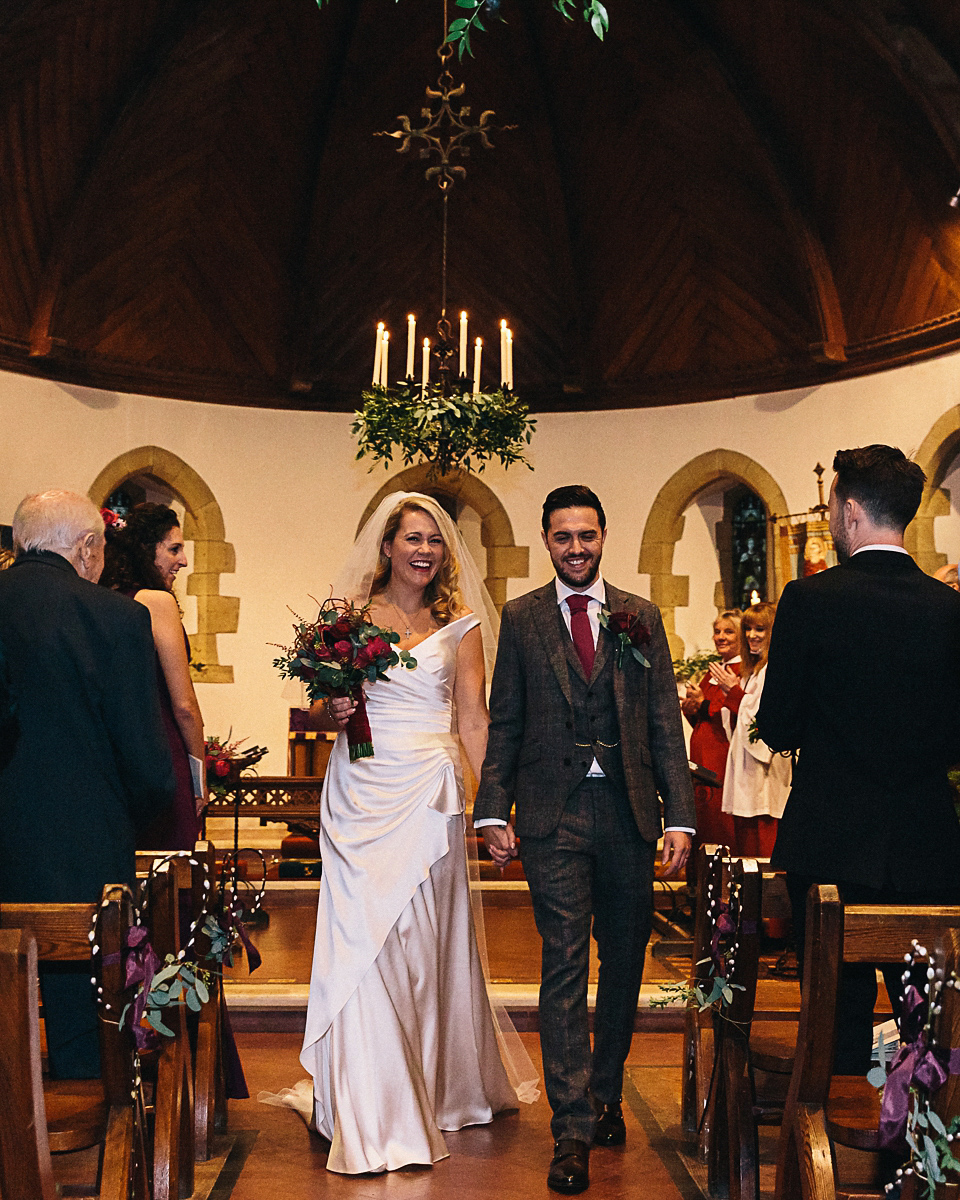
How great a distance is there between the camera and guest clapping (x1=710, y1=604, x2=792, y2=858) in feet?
19.6

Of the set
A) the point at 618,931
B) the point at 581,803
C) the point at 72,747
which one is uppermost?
the point at 72,747

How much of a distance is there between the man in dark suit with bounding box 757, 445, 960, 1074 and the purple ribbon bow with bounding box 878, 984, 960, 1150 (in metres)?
0.72

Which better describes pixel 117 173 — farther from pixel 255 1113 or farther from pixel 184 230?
pixel 255 1113

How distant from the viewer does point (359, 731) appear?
13.0 ft

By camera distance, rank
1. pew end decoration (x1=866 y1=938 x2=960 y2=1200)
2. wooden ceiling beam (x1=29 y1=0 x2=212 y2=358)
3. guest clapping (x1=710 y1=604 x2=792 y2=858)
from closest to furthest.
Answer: pew end decoration (x1=866 y1=938 x2=960 y2=1200) → guest clapping (x1=710 y1=604 x2=792 y2=858) → wooden ceiling beam (x1=29 y1=0 x2=212 y2=358)

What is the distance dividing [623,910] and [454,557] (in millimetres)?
1273

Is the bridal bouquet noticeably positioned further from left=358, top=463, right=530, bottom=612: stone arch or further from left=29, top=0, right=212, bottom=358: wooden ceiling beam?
left=358, top=463, right=530, bottom=612: stone arch

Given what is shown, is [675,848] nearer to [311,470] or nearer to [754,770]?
[754,770]

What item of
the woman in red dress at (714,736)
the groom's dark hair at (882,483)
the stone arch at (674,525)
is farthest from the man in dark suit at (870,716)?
the stone arch at (674,525)

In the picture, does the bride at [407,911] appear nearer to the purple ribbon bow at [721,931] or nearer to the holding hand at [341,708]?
the holding hand at [341,708]

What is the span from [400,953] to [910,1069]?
1973 millimetres

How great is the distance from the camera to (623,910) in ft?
12.2

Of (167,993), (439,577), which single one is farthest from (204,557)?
(167,993)

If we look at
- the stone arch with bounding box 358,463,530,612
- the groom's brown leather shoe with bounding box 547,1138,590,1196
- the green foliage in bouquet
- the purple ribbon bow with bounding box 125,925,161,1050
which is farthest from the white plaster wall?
the purple ribbon bow with bounding box 125,925,161,1050
